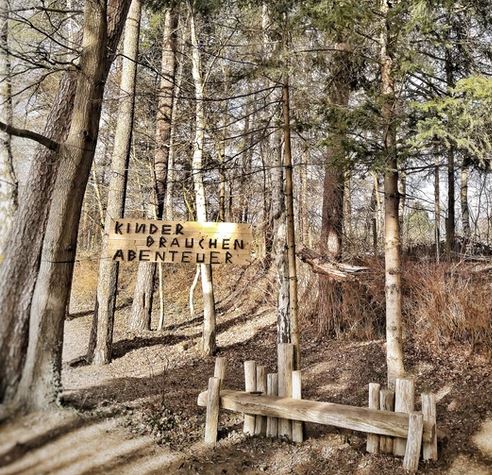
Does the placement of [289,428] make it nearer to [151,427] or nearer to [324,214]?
[151,427]

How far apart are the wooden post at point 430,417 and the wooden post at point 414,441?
0.13 meters

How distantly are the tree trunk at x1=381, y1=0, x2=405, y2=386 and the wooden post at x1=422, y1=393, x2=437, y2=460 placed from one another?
4.36 feet

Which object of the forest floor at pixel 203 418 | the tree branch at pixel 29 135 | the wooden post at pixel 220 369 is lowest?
the forest floor at pixel 203 418

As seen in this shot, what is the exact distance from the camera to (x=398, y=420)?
13.9 ft

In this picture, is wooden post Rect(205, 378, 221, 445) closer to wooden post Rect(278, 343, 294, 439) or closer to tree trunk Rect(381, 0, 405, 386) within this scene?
wooden post Rect(278, 343, 294, 439)

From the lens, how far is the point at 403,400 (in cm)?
435

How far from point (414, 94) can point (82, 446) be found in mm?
6372

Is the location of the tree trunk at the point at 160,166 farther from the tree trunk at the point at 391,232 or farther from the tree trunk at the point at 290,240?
the tree trunk at the point at 391,232

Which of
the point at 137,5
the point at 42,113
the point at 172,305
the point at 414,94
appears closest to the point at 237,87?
the point at 137,5

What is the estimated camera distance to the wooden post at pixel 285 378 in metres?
4.81

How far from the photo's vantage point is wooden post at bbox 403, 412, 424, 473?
4.11 metres

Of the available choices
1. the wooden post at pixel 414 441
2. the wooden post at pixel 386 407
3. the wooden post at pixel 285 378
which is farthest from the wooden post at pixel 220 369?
the wooden post at pixel 414 441

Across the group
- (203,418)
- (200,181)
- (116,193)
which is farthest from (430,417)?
(116,193)

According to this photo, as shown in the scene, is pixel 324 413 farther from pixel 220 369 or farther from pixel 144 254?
pixel 144 254
